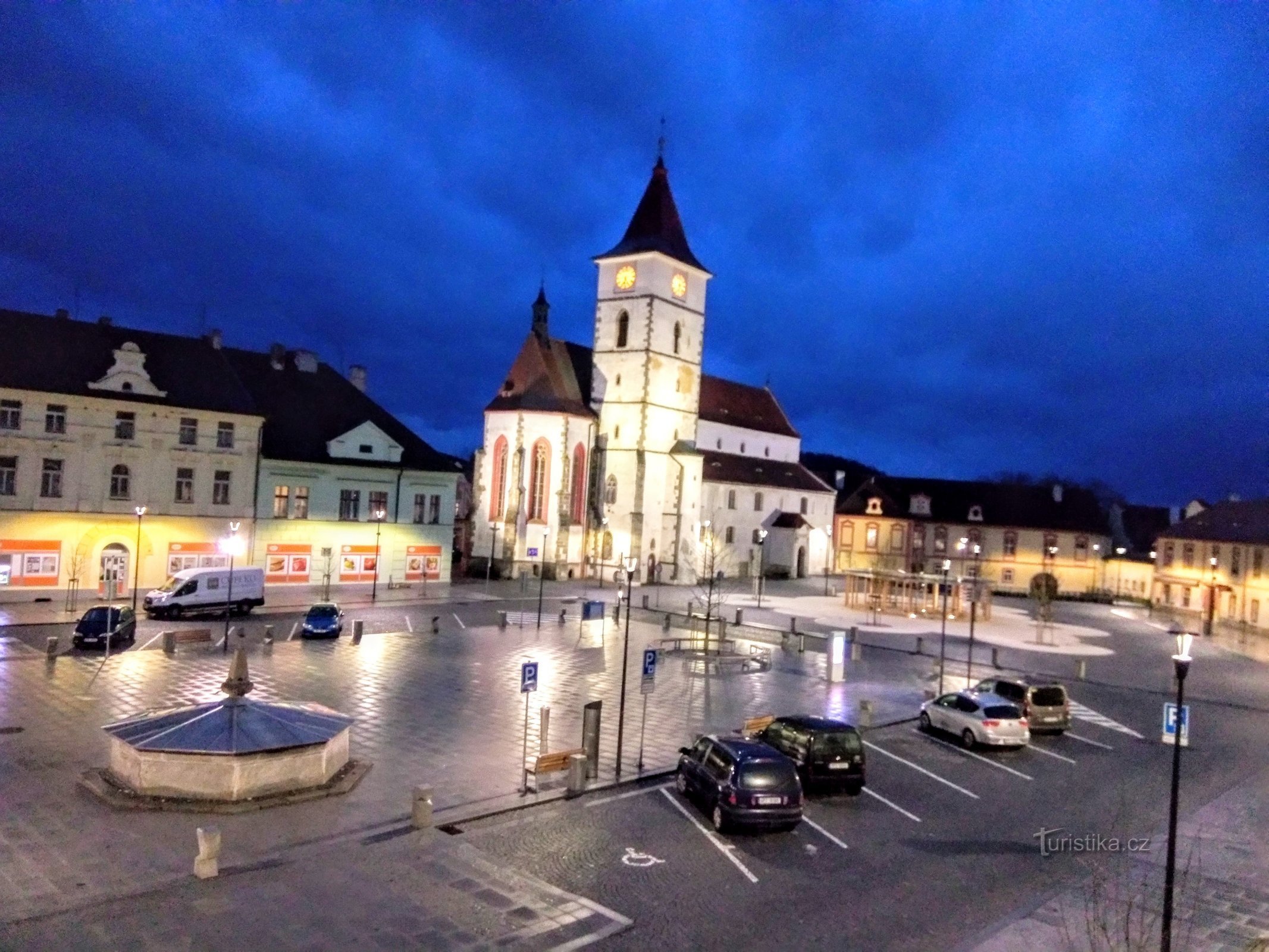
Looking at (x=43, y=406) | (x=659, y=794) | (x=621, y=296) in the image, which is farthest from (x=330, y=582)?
(x=659, y=794)

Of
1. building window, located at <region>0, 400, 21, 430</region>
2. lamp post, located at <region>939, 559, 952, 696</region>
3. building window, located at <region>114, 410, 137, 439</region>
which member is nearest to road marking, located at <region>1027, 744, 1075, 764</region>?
lamp post, located at <region>939, 559, 952, 696</region>

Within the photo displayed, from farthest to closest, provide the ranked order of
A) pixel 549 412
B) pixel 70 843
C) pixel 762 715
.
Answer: pixel 549 412, pixel 762 715, pixel 70 843

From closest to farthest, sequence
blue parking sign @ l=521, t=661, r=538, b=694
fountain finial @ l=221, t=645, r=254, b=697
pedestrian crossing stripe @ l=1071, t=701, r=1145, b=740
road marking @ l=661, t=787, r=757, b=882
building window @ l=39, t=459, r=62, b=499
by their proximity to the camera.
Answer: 1. road marking @ l=661, t=787, r=757, b=882
2. fountain finial @ l=221, t=645, r=254, b=697
3. blue parking sign @ l=521, t=661, r=538, b=694
4. pedestrian crossing stripe @ l=1071, t=701, r=1145, b=740
5. building window @ l=39, t=459, r=62, b=499

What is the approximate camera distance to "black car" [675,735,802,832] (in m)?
14.3

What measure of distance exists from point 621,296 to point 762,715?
42103 mm

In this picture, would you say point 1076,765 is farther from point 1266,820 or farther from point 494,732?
point 494,732

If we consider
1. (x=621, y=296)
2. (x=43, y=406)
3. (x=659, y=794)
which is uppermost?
(x=621, y=296)

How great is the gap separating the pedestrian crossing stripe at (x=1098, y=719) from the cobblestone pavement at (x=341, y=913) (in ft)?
59.1

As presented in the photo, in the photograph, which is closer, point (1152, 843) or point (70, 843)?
point (70, 843)

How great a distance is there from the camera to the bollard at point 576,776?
16078mm

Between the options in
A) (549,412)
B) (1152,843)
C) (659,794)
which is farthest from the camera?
(549,412)

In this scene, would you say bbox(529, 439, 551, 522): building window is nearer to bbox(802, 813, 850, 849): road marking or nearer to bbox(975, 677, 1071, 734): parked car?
bbox(975, 677, 1071, 734): parked car

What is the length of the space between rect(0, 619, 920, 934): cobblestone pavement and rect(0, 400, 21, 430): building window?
1441 centimetres

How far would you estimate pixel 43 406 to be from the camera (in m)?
38.3
